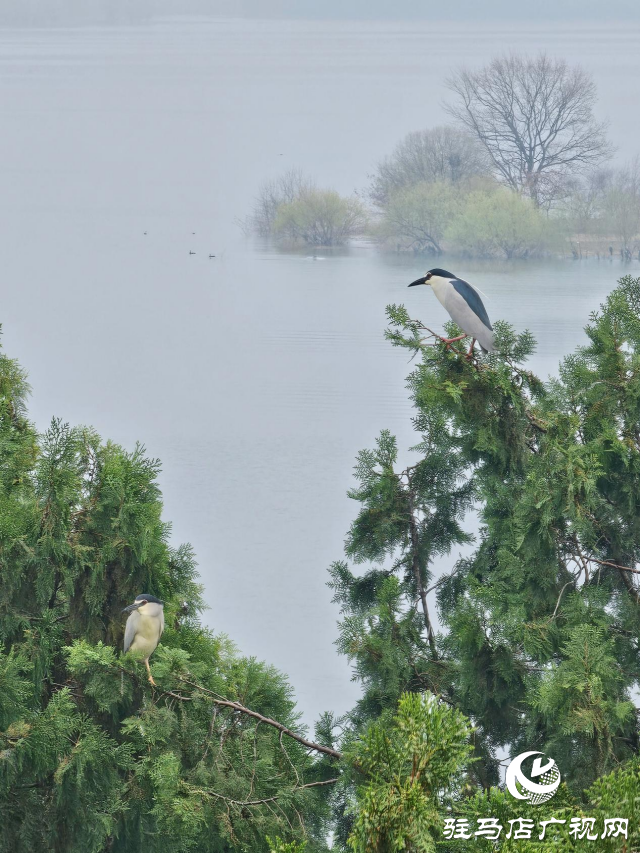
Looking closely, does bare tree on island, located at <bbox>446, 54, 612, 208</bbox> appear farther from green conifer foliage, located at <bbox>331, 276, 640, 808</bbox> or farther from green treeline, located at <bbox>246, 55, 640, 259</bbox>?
green conifer foliage, located at <bbox>331, 276, 640, 808</bbox>

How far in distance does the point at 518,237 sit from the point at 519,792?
296 inches

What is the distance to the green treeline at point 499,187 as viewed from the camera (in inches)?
329

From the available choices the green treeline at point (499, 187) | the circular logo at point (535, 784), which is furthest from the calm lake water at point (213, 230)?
the circular logo at point (535, 784)

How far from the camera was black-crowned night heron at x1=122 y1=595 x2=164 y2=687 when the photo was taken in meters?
2.33

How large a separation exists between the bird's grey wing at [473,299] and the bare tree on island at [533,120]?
574 centimetres

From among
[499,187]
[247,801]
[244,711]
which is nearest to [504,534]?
[244,711]

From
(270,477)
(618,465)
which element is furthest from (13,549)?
(270,477)

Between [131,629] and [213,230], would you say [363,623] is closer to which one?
[131,629]

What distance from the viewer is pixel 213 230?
1038 cm

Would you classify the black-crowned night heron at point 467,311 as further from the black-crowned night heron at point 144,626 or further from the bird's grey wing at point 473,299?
the black-crowned night heron at point 144,626

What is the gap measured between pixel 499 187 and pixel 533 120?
2.53 ft

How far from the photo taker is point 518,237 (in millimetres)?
8305

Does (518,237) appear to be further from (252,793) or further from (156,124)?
(252,793)

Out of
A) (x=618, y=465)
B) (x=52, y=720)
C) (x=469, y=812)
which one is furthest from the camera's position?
(x=618, y=465)
